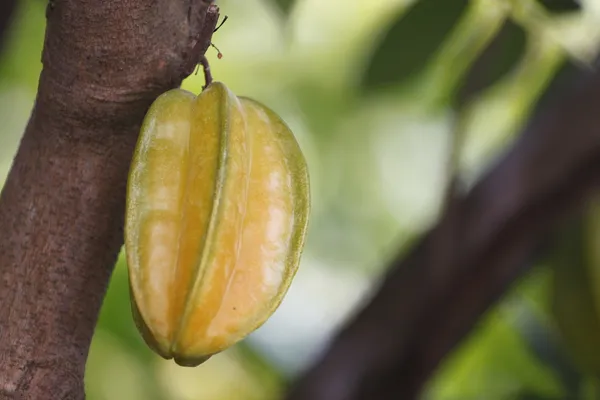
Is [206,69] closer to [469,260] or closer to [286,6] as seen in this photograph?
[286,6]

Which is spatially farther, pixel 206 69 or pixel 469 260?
pixel 469 260

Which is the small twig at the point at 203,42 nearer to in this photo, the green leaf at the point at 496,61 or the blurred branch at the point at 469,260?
the green leaf at the point at 496,61

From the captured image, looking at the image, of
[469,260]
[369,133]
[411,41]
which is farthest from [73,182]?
[369,133]

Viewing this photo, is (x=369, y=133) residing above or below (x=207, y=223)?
below

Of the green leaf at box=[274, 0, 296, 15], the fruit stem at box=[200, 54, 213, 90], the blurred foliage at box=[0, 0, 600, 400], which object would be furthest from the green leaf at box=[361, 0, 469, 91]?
the fruit stem at box=[200, 54, 213, 90]

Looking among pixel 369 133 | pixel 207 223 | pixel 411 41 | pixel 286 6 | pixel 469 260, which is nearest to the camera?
pixel 207 223

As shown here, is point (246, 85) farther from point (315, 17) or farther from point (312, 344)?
point (312, 344)

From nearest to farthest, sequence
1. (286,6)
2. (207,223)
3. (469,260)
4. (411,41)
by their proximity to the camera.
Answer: (207,223) → (286,6) → (411,41) → (469,260)
